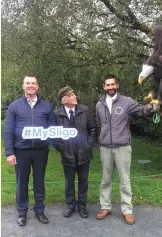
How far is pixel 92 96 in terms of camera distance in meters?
8.34

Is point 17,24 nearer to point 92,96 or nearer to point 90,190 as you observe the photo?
point 92,96

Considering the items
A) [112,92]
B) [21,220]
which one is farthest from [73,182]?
[112,92]

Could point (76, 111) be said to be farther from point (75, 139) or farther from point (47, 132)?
point (47, 132)

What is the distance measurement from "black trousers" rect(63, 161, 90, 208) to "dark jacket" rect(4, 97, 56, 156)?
0.56m

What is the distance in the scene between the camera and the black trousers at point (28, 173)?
178 inches

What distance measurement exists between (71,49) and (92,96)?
3.83ft

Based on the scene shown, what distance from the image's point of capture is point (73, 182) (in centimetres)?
486

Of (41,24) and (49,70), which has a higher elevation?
(41,24)

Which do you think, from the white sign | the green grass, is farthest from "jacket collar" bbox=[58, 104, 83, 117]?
the green grass

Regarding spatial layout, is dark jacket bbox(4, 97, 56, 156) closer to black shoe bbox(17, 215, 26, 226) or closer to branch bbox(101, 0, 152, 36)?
black shoe bbox(17, 215, 26, 226)

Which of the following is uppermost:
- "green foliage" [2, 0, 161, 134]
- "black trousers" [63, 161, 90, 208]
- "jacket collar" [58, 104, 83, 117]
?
"green foliage" [2, 0, 161, 134]

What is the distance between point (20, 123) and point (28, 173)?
63 cm

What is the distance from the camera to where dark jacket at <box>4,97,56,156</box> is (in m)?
4.46

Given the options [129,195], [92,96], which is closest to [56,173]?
[92,96]
